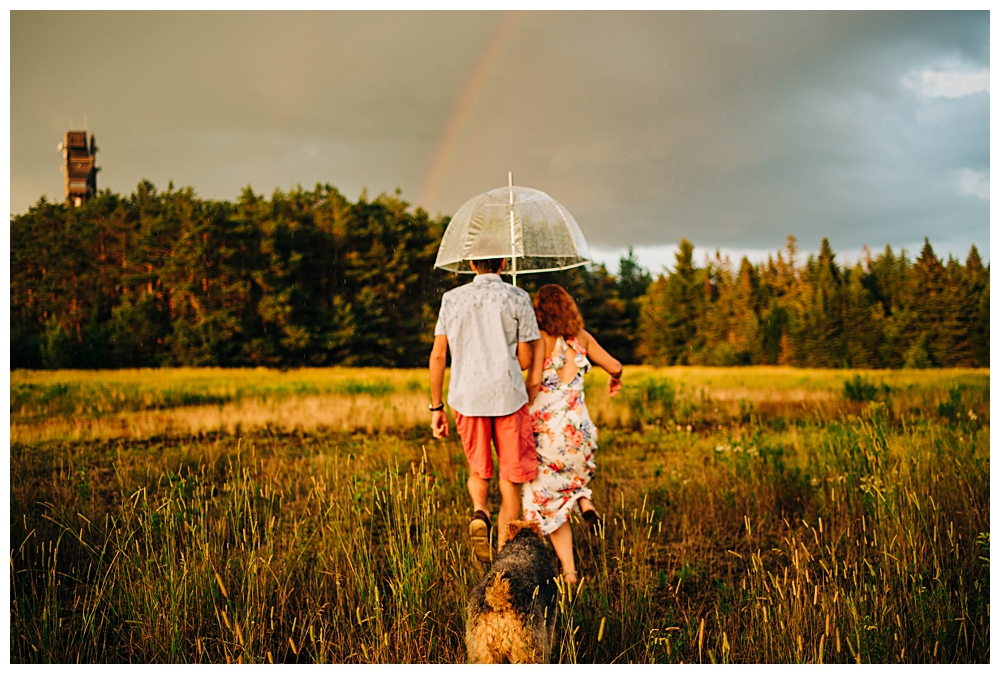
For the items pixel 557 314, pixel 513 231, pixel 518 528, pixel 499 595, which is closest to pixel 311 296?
pixel 513 231

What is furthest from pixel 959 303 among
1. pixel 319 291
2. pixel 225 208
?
pixel 225 208

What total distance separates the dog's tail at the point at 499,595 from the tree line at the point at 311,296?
15682 mm

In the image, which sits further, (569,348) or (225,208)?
(225,208)

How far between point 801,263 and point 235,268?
1284 inches

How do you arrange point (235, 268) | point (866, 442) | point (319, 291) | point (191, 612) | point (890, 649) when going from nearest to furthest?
point (890, 649) < point (191, 612) < point (866, 442) < point (235, 268) < point (319, 291)

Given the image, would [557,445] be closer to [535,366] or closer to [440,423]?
[535,366]

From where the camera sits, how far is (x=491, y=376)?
10.1 feet

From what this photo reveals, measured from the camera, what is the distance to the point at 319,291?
2717 centimetres

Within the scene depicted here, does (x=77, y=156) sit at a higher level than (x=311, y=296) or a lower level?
higher

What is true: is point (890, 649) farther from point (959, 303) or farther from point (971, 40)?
point (959, 303)

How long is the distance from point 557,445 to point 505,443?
1.11 feet

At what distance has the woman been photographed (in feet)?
10.9

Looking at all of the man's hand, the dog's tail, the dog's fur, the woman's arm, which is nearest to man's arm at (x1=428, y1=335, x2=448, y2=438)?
the man's hand

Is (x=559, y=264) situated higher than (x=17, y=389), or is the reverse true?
(x=559, y=264)
